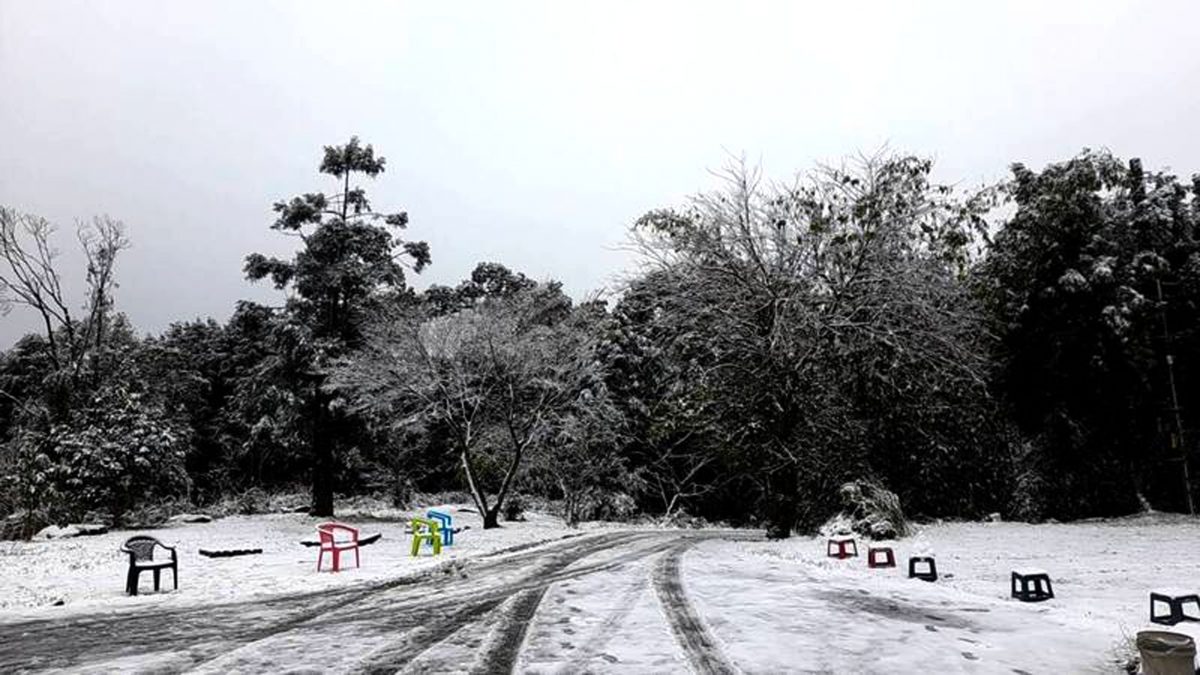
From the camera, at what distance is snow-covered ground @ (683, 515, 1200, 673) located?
15.6ft

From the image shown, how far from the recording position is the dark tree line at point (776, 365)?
1509 cm

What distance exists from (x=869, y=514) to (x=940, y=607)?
7127 millimetres

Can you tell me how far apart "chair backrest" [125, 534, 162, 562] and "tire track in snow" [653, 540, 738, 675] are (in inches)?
243

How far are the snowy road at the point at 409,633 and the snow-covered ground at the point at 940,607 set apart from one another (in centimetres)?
47

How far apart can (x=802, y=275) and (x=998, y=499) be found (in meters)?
10.9

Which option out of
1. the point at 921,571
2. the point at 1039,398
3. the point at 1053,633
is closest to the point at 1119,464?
the point at 1039,398

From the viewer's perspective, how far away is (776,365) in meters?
14.7

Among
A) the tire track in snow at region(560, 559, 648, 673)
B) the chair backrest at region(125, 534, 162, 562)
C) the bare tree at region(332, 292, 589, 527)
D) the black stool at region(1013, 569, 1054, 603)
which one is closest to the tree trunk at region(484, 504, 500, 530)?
the bare tree at region(332, 292, 589, 527)

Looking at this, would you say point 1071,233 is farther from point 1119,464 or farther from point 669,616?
point 669,616

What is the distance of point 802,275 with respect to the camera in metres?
15.1

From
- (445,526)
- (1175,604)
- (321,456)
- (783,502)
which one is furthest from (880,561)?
(321,456)

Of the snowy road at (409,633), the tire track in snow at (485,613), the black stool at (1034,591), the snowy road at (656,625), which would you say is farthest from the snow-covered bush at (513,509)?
the black stool at (1034,591)

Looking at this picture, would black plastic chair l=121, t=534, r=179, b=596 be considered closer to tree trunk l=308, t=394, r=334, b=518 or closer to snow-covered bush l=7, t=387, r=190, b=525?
snow-covered bush l=7, t=387, r=190, b=525

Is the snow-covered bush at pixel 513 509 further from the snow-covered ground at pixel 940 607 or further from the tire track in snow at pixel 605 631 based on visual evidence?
the tire track in snow at pixel 605 631
